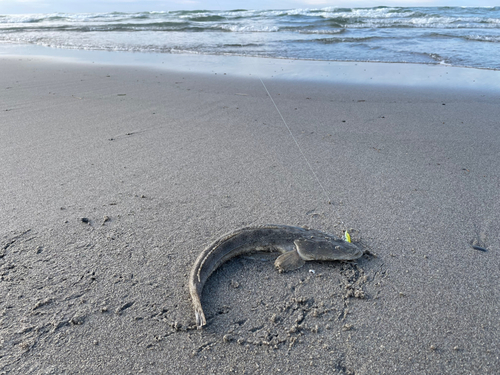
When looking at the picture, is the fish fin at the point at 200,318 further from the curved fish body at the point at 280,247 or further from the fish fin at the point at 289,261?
the fish fin at the point at 289,261

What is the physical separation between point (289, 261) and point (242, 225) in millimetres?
527

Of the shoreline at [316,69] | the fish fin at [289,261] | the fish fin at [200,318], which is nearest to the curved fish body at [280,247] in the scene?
the fish fin at [289,261]

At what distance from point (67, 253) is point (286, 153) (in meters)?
2.38

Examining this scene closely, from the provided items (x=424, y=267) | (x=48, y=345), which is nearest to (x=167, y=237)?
(x=48, y=345)

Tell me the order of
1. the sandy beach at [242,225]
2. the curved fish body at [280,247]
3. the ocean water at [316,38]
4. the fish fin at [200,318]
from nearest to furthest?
the sandy beach at [242,225]
the fish fin at [200,318]
the curved fish body at [280,247]
the ocean water at [316,38]

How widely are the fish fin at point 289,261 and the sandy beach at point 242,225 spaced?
5cm

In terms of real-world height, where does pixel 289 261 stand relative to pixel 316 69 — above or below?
above

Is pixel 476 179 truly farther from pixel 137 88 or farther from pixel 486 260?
pixel 137 88

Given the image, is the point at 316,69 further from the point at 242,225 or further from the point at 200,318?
the point at 200,318

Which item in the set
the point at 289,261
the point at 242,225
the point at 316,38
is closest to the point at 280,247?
the point at 289,261

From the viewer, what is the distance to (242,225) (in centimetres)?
278

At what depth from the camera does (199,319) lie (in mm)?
1925

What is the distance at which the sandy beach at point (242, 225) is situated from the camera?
1.79 meters

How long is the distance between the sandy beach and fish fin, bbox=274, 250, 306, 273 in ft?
0.16
